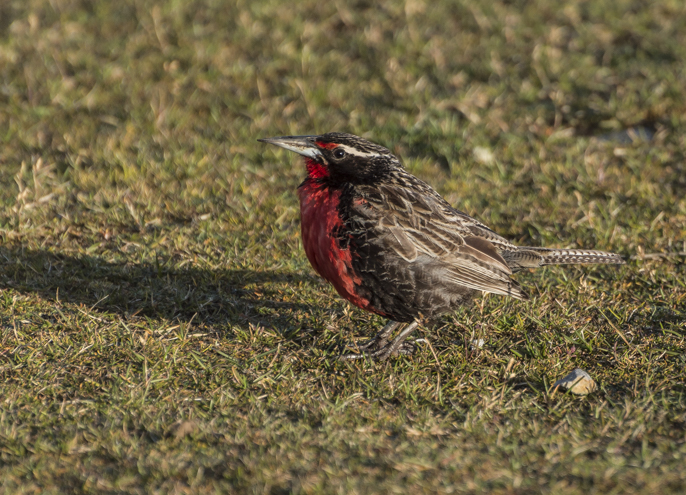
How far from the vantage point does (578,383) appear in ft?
17.8

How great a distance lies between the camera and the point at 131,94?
9.87 meters

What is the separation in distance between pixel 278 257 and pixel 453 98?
3784mm

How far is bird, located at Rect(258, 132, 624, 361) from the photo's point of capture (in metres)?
5.66

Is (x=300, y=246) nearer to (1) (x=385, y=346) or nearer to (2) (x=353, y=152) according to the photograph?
(2) (x=353, y=152)

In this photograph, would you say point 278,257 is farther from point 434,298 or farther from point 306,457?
point 306,457

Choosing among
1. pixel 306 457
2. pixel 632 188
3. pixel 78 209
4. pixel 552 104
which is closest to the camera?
pixel 306 457

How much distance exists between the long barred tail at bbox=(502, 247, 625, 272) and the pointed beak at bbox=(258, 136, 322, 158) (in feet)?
5.32

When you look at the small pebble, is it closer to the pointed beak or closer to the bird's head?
the bird's head

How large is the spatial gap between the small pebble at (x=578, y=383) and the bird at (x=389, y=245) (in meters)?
0.72

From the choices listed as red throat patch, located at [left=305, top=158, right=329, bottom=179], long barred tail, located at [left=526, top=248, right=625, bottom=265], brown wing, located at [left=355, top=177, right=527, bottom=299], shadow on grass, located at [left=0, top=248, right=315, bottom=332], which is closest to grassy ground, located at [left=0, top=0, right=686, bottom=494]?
shadow on grass, located at [left=0, top=248, right=315, bottom=332]

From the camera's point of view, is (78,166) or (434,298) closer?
(434,298)

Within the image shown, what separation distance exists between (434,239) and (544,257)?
3.29 feet

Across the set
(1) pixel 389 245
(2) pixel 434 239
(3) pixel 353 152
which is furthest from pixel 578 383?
(3) pixel 353 152

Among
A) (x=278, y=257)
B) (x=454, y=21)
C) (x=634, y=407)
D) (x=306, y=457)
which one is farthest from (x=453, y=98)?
(x=306, y=457)
